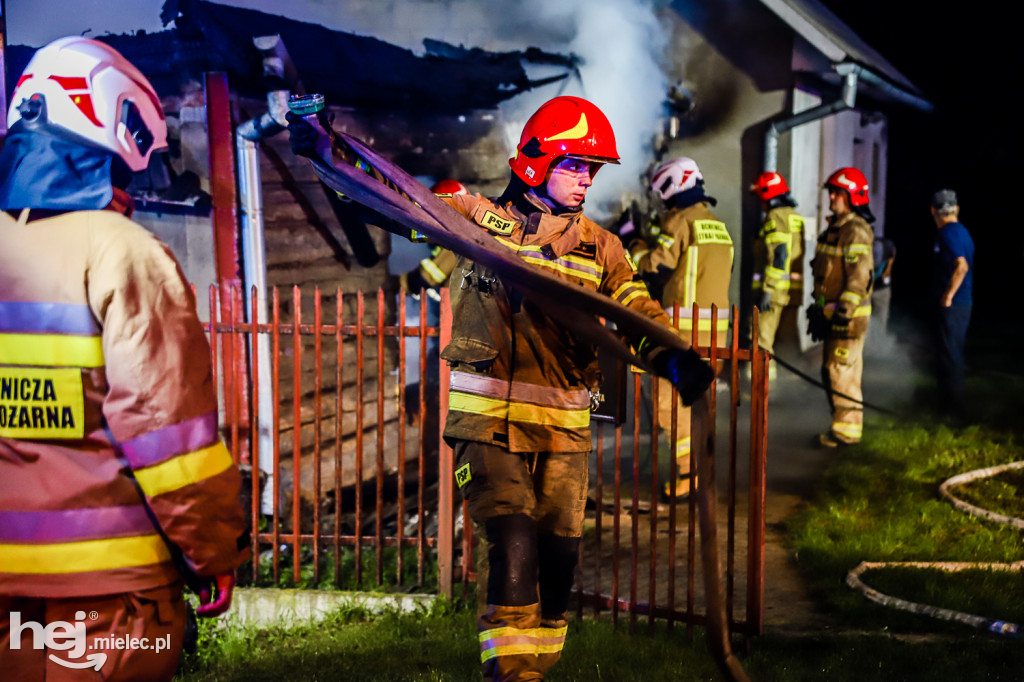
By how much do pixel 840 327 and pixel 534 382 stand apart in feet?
17.6

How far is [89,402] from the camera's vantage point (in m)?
2.01

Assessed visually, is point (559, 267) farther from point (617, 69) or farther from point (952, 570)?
point (617, 69)

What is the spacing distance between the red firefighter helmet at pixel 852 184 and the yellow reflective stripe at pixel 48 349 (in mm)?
7113

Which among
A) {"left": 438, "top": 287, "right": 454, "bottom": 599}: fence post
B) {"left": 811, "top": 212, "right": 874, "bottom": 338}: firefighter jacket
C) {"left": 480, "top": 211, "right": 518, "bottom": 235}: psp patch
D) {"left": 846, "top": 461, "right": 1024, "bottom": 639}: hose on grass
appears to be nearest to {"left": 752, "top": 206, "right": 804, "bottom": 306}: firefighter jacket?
{"left": 811, "top": 212, "right": 874, "bottom": 338}: firefighter jacket

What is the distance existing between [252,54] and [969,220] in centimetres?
2665

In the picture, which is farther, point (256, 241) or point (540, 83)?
point (540, 83)

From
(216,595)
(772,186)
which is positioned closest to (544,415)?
(216,595)

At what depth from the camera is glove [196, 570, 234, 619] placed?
2.09 m

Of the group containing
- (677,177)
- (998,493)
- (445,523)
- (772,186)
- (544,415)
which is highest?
(772,186)

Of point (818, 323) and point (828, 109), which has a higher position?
point (828, 109)

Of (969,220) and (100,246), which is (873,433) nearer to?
(100,246)

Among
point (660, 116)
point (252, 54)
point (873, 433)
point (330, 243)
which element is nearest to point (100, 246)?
point (252, 54)

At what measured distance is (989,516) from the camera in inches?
226
